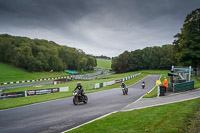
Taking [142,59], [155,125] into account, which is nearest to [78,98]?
[155,125]

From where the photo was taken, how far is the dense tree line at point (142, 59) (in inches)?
3575

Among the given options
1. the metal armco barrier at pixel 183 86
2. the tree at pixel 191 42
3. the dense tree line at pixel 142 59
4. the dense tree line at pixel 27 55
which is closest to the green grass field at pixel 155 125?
the metal armco barrier at pixel 183 86

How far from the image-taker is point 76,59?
Answer: 355 ft

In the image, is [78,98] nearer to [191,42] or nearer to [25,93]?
[25,93]

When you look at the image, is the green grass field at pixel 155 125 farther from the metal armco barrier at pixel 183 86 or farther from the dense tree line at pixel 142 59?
the dense tree line at pixel 142 59

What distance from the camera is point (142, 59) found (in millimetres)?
97938

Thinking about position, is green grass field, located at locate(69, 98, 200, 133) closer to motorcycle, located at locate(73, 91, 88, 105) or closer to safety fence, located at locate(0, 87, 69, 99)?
motorcycle, located at locate(73, 91, 88, 105)

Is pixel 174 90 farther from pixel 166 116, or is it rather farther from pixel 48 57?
pixel 48 57

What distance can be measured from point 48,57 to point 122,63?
1755 inches

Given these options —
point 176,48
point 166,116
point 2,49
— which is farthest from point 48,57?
point 166,116

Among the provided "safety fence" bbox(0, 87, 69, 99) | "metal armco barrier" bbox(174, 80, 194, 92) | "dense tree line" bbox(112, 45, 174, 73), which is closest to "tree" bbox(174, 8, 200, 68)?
"metal armco barrier" bbox(174, 80, 194, 92)

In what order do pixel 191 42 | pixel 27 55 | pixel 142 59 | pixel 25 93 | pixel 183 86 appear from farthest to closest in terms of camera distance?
pixel 142 59, pixel 27 55, pixel 191 42, pixel 25 93, pixel 183 86

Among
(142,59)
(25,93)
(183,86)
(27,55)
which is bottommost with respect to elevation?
(25,93)

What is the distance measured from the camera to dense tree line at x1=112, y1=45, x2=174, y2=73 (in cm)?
9081
